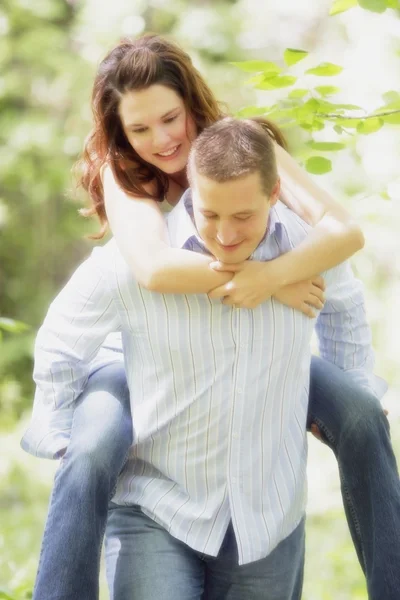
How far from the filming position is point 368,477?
2014 millimetres

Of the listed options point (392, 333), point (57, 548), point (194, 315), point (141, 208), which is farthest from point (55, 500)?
point (392, 333)

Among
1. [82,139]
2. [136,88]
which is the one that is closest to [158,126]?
[136,88]

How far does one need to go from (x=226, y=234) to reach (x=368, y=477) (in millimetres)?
592

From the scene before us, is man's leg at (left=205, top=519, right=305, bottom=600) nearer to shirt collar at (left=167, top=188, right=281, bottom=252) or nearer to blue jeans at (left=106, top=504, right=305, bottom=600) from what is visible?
blue jeans at (left=106, top=504, right=305, bottom=600)

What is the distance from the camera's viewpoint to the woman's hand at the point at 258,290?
1.96 metres

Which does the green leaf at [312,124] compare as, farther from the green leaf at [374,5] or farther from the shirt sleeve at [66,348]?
the shirt sleeve at [66,348]

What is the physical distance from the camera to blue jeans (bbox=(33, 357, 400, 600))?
189cm

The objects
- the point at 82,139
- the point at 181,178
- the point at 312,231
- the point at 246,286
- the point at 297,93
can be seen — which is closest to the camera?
the point at 246,286

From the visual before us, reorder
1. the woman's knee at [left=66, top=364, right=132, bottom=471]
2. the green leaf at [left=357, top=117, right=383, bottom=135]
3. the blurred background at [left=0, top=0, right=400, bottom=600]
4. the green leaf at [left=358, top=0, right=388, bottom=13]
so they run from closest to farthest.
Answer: the green leaf at [left=358, top=0, right=388, bottom=13] → the woman's knee at [left=66, top=364, right=132, bottom=471] → the green leaf at [left=357, top=117, right=383, bottom=135] → the blurred background at [left=0, top=0, right=400, bottom=600]

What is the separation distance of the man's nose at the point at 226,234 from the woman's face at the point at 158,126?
0.32 metres

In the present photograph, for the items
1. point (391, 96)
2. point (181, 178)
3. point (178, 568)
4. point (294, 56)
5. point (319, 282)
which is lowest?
point (178, 568)

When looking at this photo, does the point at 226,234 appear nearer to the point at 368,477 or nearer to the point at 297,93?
the point at 297,93

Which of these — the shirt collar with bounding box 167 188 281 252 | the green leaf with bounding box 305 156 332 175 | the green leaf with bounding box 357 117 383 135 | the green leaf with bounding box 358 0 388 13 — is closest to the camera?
the green leaf with bounding box 358 0 388 13

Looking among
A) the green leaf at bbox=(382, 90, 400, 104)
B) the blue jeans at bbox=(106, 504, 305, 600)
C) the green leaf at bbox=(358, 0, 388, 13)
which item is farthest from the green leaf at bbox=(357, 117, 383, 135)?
the blue jeans at bbox=(106, 504, 305, 600)
